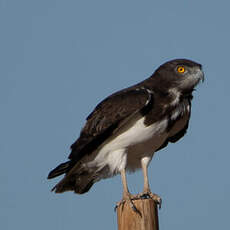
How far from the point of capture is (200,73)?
Answer: 27.8 ft

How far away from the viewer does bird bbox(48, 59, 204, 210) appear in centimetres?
782

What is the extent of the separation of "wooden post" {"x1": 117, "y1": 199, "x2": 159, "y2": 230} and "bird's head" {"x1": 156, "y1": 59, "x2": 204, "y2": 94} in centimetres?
267

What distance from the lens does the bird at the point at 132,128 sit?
7816 mm

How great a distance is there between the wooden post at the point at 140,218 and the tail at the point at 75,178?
2286 millimetres

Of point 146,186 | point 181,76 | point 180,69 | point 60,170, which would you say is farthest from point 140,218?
point 180,69

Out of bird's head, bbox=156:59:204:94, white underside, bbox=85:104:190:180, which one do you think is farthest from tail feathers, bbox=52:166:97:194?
bird's head, bbox=156:59:204:94

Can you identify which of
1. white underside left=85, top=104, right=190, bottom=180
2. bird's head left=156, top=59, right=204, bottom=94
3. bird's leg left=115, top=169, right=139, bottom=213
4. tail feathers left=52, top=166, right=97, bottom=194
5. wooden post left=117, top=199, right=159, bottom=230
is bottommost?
wooden post left=117, top=199, right=159, bottom=230

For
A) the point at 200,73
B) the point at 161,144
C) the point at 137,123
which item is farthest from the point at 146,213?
the point at 200,73

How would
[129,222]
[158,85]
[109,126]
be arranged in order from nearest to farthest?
[129,222], [109,126], [158,85]

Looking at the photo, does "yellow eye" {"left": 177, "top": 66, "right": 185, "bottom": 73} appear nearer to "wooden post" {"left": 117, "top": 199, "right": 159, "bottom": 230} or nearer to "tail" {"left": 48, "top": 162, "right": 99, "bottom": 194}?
"tail" {"left": 48, "top": 162, "right": 99, "bottom": 194}

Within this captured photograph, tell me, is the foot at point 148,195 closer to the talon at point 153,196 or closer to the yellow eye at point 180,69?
the talon at point 153,196

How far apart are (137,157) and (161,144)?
0.47m

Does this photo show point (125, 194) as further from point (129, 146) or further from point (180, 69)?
point (180, 69)

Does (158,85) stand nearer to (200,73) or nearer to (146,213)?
(200,73)
